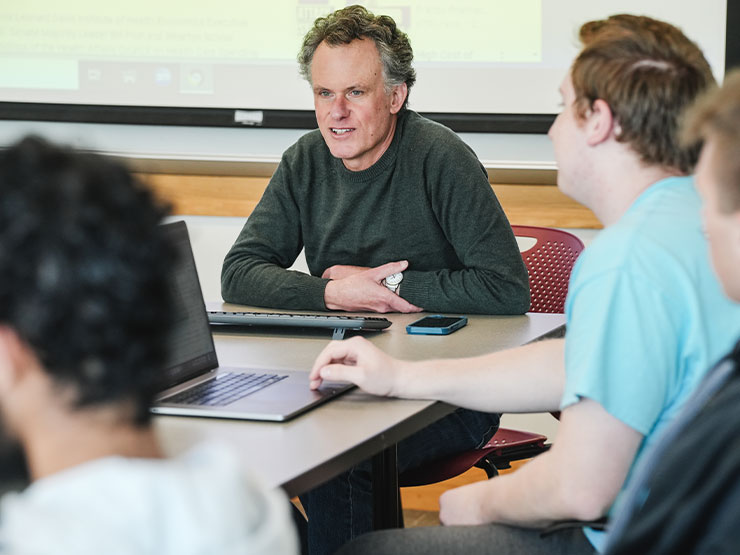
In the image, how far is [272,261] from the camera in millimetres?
2314

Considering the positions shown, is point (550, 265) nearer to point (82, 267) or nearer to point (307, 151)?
point (307, 151)

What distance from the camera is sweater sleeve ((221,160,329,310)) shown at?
6.93ft

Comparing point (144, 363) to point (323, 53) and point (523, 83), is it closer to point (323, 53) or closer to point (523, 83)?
point (323, 53)

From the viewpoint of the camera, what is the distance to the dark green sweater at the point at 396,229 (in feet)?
6.72

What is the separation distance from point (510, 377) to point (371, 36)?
110 cm

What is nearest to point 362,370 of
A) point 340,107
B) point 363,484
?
point 363,484

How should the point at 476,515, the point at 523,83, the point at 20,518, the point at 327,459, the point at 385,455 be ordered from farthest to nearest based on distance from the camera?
the point at 523,83, the point at 385,455, the point at 476,515, the point at 327,459, the point at 20,518

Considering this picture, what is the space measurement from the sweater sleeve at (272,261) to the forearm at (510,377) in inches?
25.9

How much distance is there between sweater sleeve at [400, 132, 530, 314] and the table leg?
51 centimetres

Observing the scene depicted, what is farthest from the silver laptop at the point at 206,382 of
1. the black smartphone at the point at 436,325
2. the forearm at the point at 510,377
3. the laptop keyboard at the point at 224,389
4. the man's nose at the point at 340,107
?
the man's nose at the point at 340,107

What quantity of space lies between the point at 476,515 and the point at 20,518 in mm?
804

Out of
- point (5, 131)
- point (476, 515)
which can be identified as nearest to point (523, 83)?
point (5, 131)

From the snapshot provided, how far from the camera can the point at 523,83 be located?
3.09 meters

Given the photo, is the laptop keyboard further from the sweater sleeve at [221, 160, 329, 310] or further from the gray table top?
the sweater sleeve at [221, 160, 329, 310]
